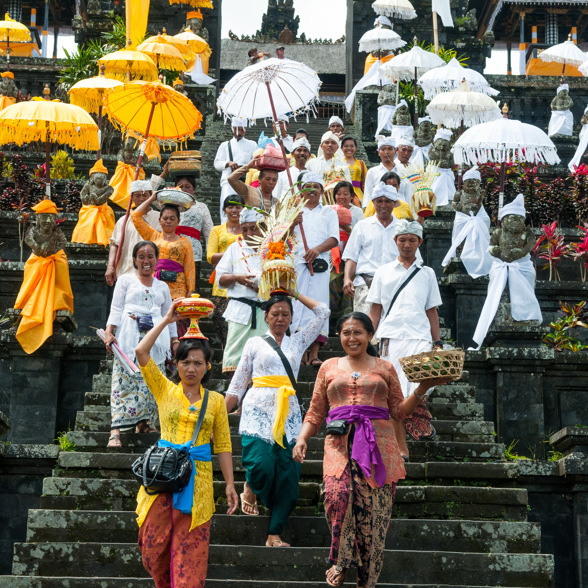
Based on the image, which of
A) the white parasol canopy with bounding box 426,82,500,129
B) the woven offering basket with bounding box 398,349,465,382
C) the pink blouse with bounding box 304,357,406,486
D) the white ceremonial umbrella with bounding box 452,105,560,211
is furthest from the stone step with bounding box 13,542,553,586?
the white parasol canopy with bounding box 426,82,500,129

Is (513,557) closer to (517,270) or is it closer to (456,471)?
(456,471)

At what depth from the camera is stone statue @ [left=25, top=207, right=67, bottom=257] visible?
989cm

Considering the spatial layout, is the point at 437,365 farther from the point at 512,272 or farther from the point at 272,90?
the point at 272,90

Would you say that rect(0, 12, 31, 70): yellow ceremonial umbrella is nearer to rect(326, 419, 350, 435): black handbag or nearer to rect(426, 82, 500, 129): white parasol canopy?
rect(426, 82, 500, 129): white parasol canopy

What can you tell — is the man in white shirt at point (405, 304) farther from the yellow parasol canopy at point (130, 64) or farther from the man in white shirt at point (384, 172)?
the yellow parasol canopy at point (130, 64)

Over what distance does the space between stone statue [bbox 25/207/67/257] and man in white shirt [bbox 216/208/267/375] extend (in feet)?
6.90

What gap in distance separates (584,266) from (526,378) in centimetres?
320

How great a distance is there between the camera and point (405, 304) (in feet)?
25.8

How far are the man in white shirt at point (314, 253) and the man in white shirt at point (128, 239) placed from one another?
4.74 feet

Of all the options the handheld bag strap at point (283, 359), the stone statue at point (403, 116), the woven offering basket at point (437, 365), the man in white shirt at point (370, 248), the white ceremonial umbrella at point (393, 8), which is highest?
the white ceremonial umbrella at point (393, 8)

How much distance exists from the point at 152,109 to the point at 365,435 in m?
5.81

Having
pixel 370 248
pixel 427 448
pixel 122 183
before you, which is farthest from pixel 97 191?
pixel 427 448

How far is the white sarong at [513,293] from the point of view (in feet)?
32.2

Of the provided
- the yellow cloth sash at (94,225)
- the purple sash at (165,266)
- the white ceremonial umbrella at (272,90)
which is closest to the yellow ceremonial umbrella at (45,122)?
the yellow cloth sash at (94,225)
